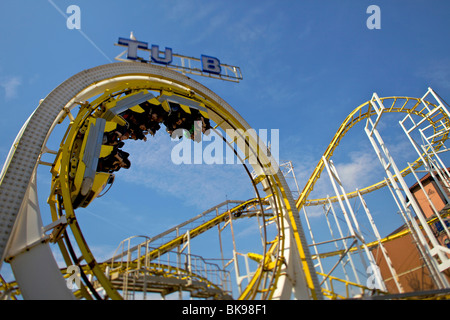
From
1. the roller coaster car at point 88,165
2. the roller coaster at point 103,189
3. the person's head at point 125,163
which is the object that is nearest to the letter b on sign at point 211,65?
the roller coaster at point 103,189

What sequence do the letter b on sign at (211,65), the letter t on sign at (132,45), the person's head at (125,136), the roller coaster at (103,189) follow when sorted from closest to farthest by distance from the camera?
the roller coaster at (103,189)
the person's head at (125,136)
the letter t on sign at (132,45)
the letter b on sign at (211,65)

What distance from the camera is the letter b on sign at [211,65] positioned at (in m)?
12.0

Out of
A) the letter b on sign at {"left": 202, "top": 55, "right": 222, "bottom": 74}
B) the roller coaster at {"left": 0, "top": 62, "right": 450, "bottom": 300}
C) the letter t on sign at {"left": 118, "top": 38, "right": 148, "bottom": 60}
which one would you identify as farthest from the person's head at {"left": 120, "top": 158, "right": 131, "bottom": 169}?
the letter b on sign at {"left": 202, "top": 55, "right": 222, "bottom": 74}

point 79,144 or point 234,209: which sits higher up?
point 234,209

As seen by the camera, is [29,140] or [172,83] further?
[172,83]

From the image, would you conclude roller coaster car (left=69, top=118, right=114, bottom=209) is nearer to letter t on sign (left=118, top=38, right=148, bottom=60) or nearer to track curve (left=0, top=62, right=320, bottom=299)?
track curve (left=0, top=62, right=320, bottom=299)

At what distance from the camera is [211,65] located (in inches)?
481

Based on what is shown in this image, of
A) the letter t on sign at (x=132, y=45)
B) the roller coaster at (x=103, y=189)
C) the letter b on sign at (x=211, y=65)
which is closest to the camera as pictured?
the roller coaster at (x=103, y=189)

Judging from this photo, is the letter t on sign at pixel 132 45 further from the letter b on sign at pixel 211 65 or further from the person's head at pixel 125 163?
the person's head at pixel 125 163
